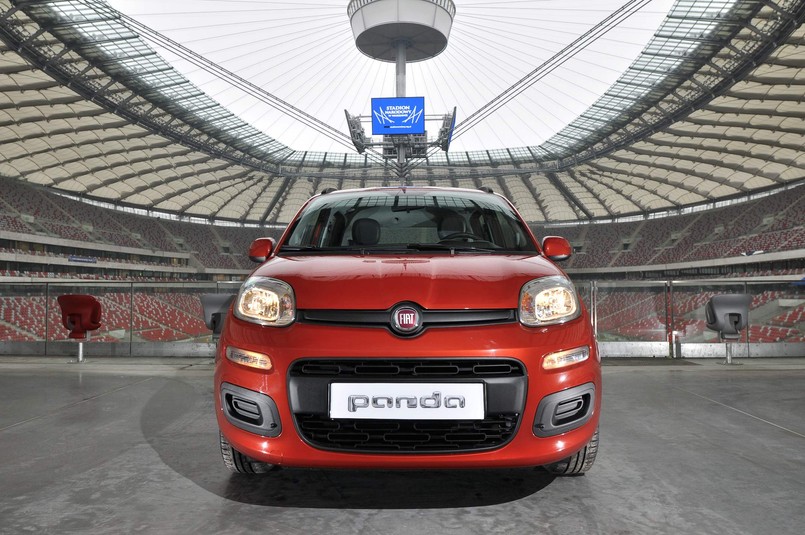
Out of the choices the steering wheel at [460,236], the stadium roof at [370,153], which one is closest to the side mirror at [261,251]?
the steering wheel at [460,236]

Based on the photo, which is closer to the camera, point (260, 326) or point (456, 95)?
point (260, 326)

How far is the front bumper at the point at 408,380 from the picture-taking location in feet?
7.27

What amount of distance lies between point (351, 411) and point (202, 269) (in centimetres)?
4995

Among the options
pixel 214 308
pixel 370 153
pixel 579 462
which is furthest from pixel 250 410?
pixel 370 153

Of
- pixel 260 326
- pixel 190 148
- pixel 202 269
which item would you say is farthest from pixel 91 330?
pixel 202 269

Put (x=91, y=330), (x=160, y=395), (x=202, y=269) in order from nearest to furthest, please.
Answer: (x=160, y=395) → (x=91, y=330) → (x=202, y=269)

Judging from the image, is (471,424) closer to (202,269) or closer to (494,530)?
(494,530)

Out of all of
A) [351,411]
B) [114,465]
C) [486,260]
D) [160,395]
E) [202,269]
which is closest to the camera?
[351,411]

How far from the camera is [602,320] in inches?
313

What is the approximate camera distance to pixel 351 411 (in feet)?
7.22

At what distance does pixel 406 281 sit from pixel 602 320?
6.22 m

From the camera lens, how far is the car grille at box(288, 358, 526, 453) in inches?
87.3

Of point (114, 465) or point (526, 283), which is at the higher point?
point (526, 283)

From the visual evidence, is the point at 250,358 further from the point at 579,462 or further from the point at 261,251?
the point at 579,462
